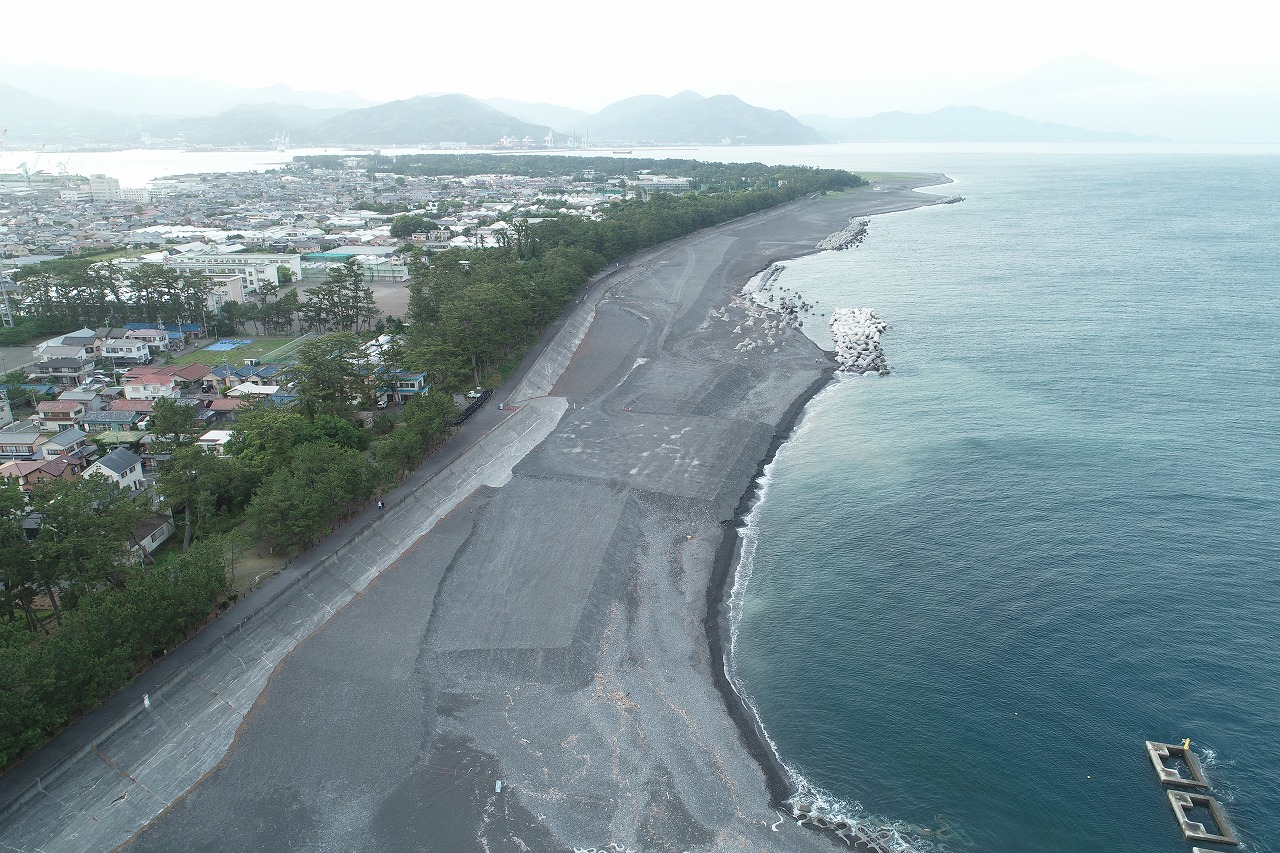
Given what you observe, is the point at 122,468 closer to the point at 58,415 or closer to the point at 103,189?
the point at 58,415

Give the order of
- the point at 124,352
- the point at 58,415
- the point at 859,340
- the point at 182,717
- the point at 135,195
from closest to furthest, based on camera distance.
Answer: the point at 182,717 < the point at 58,415 < the point at 124,352 < the point at 859,340 < the point at 135,195

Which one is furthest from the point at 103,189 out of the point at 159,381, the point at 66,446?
the point at 66,446

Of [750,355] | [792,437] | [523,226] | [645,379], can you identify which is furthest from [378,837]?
[523,226]

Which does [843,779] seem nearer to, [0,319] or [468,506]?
[468,506]

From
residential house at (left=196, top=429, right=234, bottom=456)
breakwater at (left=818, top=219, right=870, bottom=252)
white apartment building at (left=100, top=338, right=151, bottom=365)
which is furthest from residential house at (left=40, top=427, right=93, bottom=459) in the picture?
breakwater at (left=818, top=219, right=870, bottom=252)

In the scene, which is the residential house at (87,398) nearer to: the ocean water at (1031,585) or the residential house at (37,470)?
the residential house at (37,470)

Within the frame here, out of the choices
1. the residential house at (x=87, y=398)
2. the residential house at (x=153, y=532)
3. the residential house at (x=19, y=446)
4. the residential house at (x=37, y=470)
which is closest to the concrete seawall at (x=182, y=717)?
the residential house at (x=153, y=532)
